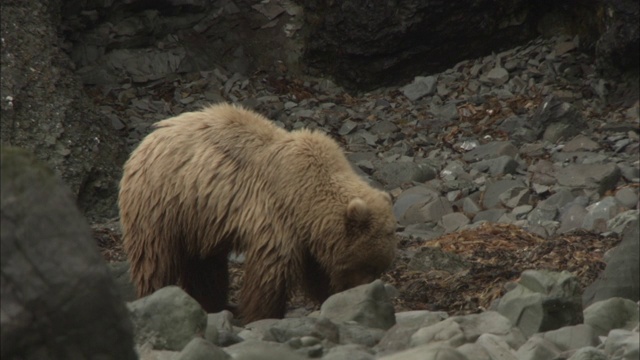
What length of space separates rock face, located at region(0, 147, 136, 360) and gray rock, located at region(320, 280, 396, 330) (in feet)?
8.28

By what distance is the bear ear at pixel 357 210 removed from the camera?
7.28 meters

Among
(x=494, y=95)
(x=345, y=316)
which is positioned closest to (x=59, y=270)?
(x=345, y=316)

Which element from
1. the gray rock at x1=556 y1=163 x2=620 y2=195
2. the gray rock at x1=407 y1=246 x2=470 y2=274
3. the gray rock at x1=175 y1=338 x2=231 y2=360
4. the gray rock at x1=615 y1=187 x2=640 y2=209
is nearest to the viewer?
the gray rock at x1=175 y1=338 x2=231 y2=360

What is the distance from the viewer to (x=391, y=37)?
1448 centimetres

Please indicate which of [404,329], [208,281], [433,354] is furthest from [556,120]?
[433,354]

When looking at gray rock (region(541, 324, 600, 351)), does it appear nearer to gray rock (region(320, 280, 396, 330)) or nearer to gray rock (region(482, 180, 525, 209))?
gray rock (region(320, 280, 396, 330))

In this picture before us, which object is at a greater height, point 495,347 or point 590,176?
→ point 495,347

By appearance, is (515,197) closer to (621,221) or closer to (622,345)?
(621,221)

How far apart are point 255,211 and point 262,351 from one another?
215cm

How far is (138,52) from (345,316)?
8962 millimetres

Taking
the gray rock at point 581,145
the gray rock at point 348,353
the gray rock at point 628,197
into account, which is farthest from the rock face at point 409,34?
the gray rock at point 348,353

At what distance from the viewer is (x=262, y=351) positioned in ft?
17.6

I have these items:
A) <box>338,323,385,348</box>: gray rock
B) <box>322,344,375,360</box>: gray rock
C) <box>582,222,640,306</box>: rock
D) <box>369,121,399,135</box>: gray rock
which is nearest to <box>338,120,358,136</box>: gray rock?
<box>369,121,399,135</box>: gray rock

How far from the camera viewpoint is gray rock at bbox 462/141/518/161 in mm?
11873
